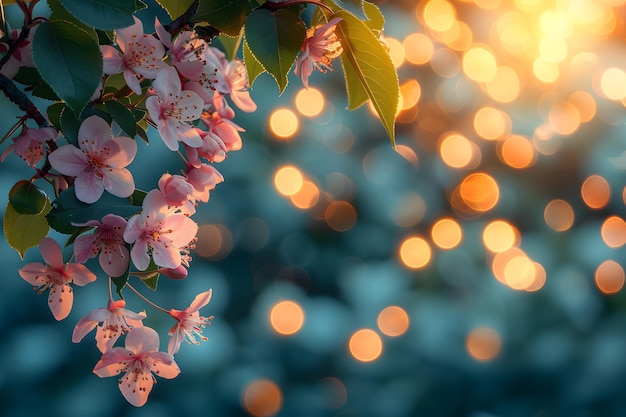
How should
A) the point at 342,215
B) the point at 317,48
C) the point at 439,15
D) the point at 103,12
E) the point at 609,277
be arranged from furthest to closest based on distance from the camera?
the point at 439,15
the point at 609,277
the point at 342,215
the point at 317,48
the point at 103,12

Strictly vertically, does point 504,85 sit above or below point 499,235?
above

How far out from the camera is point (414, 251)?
2096 millimetres

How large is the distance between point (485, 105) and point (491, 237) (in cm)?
42

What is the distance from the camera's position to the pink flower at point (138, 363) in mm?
451

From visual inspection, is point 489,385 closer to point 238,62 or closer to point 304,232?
point 304,232

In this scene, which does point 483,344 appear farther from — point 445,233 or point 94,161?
point 94,161

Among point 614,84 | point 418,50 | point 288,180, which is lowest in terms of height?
point 288,180

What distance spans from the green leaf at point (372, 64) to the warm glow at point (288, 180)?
59.7 inches

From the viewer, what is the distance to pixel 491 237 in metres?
2.17

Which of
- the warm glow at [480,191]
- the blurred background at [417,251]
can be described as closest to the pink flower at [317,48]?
the blurred background at [417,251]

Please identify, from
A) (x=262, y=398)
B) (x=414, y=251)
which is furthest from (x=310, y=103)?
(x=262, y=398)

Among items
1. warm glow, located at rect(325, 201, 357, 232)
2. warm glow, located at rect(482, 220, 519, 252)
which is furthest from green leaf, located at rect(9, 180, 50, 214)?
warm glow, located at rect(482, 220, 519, 252)

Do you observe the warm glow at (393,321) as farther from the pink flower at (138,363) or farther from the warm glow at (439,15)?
the pink flower at (138,363)

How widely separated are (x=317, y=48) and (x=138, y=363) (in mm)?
232
